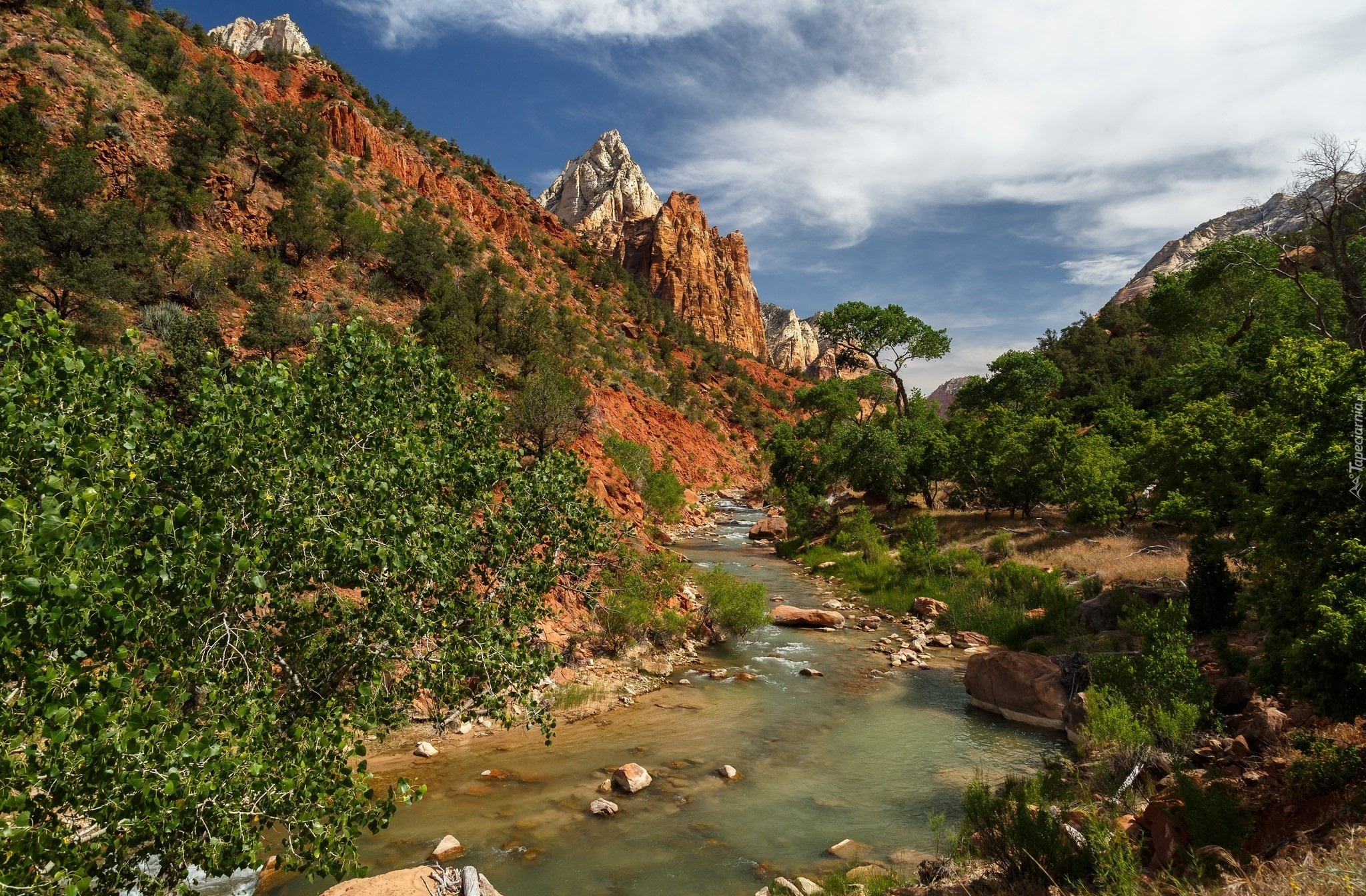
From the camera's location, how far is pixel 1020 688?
49.2ft

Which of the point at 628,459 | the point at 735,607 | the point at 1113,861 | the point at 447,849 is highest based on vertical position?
the point at 628,459

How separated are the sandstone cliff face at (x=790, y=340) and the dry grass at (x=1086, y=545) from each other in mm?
146530

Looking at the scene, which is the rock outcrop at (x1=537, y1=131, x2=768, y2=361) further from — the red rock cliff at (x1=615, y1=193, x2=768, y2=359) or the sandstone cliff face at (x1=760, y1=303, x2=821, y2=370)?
the sandstone cliff face at (x1=760, y1=303, x2=821, y2=370)

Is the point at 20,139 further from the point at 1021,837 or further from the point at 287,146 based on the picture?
the point at 1021,837

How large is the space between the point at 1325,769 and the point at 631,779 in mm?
9611

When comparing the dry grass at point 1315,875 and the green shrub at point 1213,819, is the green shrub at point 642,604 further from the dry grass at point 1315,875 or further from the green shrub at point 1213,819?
the dry grass at point 1315,875

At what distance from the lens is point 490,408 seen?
9703 millimetres

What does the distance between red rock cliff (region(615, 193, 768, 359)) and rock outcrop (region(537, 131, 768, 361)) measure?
152 millimetres

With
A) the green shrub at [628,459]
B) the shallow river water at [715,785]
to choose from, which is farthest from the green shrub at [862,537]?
the shallow river water at [715,785]

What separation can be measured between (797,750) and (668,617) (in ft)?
22.5

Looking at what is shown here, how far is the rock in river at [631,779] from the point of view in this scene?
11352 mm

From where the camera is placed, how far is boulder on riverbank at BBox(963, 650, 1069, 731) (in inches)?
571

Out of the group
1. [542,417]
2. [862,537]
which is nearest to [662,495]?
[862,537]

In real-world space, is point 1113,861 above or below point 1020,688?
above
